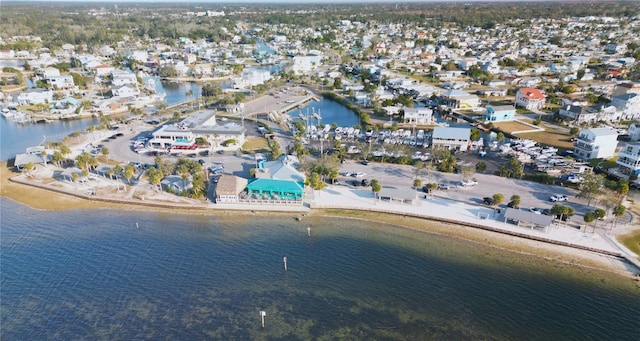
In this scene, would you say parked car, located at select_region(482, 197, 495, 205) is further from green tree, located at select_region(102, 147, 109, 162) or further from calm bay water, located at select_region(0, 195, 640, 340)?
green tree, located at select_region(102, 147, 109, 162)

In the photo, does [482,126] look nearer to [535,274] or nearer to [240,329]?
[535,274]

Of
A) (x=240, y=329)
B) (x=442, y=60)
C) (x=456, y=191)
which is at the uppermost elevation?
(x=442, y=60)

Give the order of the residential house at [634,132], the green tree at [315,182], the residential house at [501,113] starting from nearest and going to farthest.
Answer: the green tree at [315,182], the residential house at [634,132], the residential house at [501,113]

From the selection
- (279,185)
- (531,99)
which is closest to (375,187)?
(279,185)

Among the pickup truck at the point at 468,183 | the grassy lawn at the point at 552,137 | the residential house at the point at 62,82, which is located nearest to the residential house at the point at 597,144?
the grassy lawn at the point at 552,137

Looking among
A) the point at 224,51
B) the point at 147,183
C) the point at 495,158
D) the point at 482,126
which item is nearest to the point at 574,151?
the point at 495,158

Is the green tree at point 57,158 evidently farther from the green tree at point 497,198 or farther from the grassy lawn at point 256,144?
the green tree at point 497,198

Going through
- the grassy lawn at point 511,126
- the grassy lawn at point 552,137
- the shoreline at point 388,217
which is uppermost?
the grassy lawn at point 511,126
